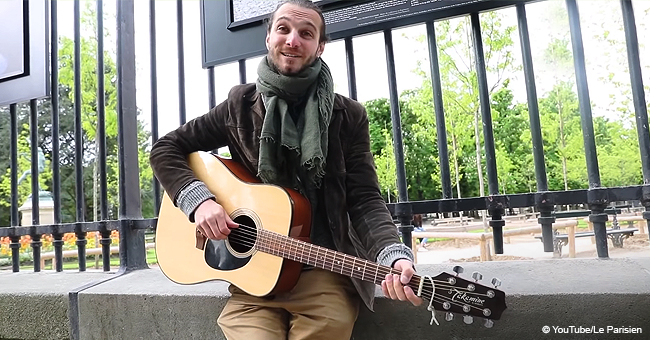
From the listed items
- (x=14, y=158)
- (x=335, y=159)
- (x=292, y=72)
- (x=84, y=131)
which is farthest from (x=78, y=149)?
(x=84, y=131)

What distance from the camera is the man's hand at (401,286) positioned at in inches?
50.1

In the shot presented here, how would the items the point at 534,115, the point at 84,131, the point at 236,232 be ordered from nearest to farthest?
the point at 236,232, the point at 534,115, the point at 84,131

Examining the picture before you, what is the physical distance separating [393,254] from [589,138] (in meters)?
1.16

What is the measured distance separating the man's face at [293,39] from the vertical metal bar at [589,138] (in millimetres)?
1180

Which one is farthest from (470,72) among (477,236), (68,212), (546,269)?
(68,212)

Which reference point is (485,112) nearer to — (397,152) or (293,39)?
(397,152)

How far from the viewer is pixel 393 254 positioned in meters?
1.39

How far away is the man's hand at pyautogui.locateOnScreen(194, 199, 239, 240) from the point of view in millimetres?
1554

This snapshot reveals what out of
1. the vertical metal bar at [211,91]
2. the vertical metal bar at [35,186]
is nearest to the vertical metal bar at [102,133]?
→ the vertical metal bar at [35,186]

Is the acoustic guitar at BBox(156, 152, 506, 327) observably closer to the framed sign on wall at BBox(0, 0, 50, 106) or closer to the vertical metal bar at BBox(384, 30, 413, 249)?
the vertical metal bar at BBox(384, 30, 413, 249)

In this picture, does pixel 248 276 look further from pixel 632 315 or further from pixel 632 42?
pixel 632 42

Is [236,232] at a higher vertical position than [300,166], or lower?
lower

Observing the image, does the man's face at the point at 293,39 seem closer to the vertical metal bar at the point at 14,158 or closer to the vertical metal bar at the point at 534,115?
the vertical metal bar at the point at 534,115

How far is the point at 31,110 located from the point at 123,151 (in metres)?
0.96
